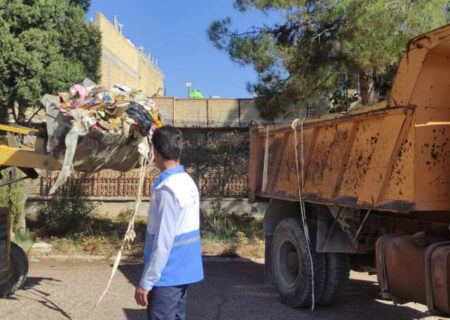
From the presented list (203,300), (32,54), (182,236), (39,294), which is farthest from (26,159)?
(32,54)

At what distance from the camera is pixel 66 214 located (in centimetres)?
1287

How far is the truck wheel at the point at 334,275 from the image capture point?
668 centimetres

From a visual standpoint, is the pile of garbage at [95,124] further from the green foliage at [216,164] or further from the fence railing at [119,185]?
the green foliage at [216,164]

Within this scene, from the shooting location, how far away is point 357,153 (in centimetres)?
551

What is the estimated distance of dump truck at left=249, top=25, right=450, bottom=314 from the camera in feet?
15.0

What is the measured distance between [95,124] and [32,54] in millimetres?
7142

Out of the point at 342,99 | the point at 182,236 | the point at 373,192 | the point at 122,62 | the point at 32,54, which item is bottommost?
the point at 182,236

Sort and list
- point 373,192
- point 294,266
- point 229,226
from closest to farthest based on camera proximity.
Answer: point 373,192, point 294,266, point 229,226

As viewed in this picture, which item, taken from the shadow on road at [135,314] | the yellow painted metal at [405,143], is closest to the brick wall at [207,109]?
the shadow on road at [135,314]

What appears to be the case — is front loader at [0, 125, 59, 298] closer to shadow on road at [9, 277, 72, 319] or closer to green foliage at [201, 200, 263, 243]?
shadow on road at [9, 277, 72, 319]

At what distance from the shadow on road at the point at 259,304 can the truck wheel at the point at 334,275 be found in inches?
7.3

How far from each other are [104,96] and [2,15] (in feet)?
23.9

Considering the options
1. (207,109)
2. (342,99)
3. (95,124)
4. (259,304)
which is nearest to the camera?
(95,124)

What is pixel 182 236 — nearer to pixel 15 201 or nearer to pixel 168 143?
pixel 168 143
